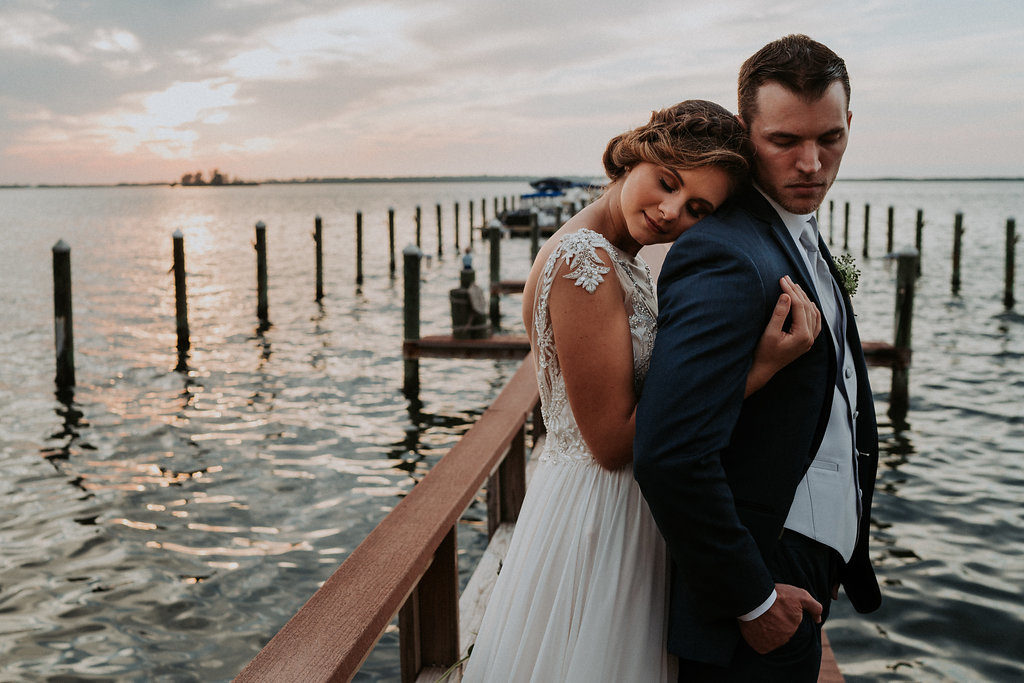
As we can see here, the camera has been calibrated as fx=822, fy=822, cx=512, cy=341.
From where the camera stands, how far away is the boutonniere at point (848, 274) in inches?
67.1

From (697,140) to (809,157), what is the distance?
204 millimetres

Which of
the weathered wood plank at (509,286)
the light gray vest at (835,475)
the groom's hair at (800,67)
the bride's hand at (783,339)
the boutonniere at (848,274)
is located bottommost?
the weathered wood plank at (509,286)

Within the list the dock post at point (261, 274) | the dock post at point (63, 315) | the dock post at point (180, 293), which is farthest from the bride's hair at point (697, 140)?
the dock post at point (261, 274)

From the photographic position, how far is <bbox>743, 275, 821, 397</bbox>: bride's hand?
1.33 metres

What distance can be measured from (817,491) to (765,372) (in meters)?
0.26

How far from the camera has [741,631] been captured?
4.55 feet

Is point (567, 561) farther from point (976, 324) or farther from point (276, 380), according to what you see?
point (976, 324)

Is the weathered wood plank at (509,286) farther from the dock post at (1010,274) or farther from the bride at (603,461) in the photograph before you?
the bride at (603,461)

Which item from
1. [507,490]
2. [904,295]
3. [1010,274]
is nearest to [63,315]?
[507,490]

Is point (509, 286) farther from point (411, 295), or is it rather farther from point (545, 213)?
point (545, 213)

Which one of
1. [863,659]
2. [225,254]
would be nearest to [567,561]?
[863,659]

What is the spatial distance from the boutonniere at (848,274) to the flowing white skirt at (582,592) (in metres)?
0.60

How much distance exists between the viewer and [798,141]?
4.98ft

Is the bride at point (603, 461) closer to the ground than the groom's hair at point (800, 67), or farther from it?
closer to the ground
